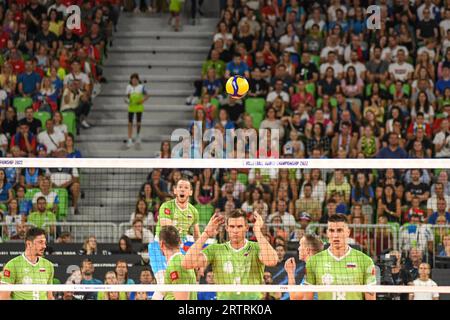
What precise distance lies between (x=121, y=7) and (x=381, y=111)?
8.33 meters

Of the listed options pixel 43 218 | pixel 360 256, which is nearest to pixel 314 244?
pixel 360 256

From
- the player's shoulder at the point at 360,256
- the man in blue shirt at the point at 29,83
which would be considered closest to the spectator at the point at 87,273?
the player's shoulder at the point at 360,256

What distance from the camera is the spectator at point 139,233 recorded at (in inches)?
752

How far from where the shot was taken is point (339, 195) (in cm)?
2033

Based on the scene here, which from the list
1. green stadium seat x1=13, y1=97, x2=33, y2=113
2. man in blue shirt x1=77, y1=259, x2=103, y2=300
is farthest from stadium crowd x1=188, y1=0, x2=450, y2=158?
man in blue shirt x1=77, y1=259, x2=103, y2=300

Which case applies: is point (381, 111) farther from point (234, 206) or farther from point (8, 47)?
point (8, 47)

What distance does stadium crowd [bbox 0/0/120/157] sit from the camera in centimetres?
2352

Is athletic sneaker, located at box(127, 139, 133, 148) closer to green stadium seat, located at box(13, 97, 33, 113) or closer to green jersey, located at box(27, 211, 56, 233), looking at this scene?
green stadium seat, located at box(13, 97, 33, 113)

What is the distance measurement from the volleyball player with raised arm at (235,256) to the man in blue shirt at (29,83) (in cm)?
1161

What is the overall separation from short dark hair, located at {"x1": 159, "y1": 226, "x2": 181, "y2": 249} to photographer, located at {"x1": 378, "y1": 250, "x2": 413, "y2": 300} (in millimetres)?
4701

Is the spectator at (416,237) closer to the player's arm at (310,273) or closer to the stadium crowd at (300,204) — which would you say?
the stadium crowd at (300,204)
